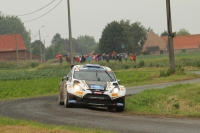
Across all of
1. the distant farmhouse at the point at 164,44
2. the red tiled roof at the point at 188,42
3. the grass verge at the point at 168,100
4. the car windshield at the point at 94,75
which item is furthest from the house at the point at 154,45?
the car windshield at the point at 94,75

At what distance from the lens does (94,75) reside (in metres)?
19.7

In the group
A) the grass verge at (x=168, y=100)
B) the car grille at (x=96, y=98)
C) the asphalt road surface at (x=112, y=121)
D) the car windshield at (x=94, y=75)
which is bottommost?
the grass verge at (x=168, y=100)

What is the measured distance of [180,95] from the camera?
2277 centimetres

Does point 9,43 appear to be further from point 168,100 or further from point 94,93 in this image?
point 94,93

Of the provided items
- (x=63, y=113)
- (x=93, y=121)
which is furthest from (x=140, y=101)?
(x=93, y=121)

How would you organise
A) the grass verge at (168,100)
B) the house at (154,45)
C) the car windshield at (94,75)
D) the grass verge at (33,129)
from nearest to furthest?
the grass verge at (33,129) → the car windshield at (94,75) → the grass verge at (168,100) → the house at (154,45)

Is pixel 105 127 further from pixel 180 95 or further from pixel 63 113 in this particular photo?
pixel 180 95

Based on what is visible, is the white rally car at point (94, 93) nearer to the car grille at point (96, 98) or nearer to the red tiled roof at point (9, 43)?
the car grille at point (96, 98)

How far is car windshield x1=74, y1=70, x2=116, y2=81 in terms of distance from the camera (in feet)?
63.9

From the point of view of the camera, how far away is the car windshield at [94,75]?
19.5m

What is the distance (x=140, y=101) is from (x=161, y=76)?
62.0 feet

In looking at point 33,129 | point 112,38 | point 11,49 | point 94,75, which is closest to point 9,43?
point 11,49

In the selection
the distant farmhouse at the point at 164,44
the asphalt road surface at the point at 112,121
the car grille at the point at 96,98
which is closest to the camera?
the asphalt road surface at the point at 112,121

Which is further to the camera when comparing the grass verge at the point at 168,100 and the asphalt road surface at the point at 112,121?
the grass verge at the point at 168,100
